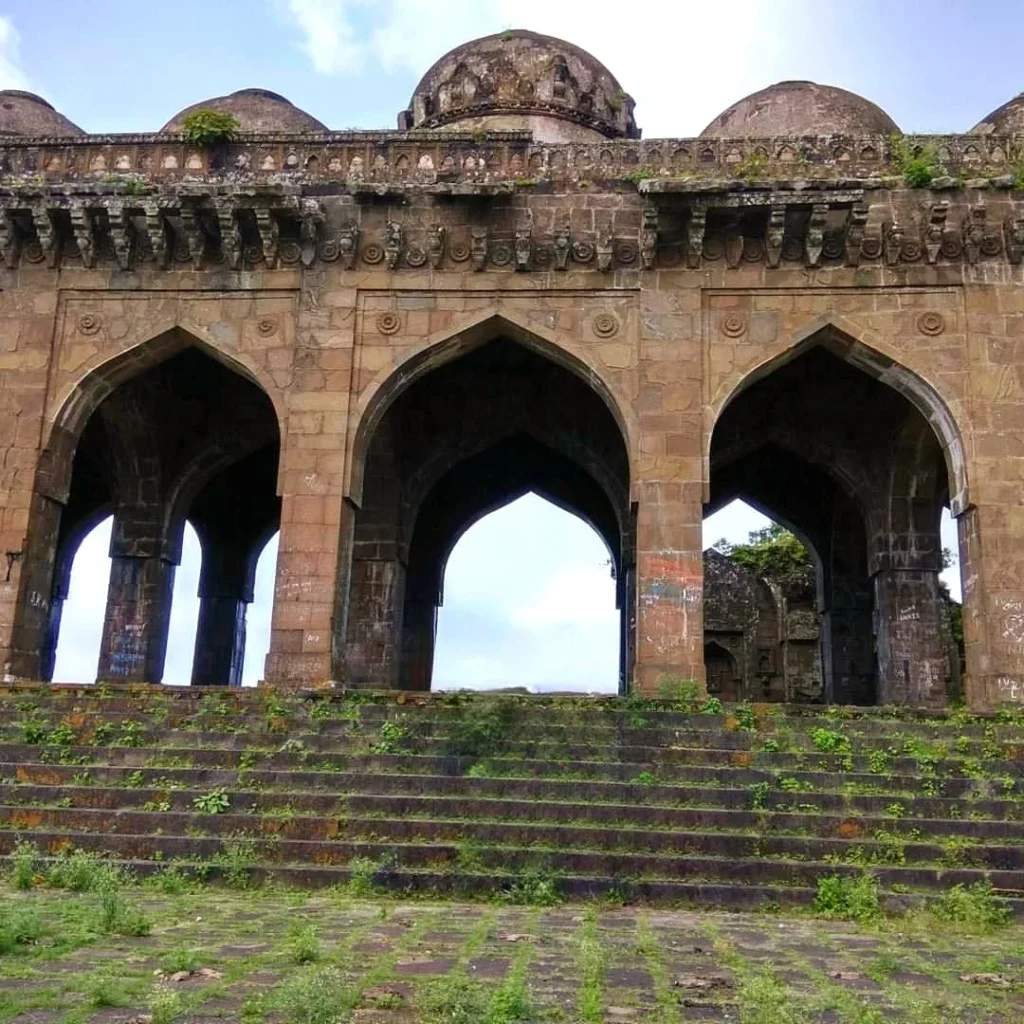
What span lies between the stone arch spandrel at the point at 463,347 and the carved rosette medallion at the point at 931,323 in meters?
3.10

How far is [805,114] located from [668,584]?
267 inches

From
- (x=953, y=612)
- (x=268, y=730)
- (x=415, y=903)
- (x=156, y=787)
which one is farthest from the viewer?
(x=953, y=612)

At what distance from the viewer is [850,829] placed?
25.4ft

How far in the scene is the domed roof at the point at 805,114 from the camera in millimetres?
14172

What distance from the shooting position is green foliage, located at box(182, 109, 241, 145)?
12977mm

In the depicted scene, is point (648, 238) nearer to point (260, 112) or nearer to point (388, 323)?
point (388, 323)

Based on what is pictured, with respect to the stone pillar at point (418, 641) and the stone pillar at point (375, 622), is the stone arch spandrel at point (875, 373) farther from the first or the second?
the stone pillar at point (418, 641)

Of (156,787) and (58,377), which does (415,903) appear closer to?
(156,787)

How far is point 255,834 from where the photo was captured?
7582 millimetres

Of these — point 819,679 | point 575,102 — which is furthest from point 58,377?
point 819,679

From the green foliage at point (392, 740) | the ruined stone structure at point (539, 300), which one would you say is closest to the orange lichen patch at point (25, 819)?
the green foliage at point (392, 740)

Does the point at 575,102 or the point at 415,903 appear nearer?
the point at 415,903

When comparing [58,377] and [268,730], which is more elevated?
[58,377]

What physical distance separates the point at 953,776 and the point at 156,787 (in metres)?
5.97
